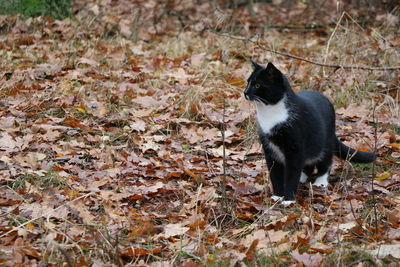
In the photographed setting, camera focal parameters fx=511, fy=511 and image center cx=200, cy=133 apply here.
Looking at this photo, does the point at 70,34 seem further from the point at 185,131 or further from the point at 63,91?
the point at 185,131

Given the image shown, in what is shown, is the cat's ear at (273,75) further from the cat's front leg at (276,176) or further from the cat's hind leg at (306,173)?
the cat's hind leg at (306,173)

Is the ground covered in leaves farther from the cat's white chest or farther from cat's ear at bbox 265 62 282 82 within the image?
cat's ear at bbox 265 62 282 82

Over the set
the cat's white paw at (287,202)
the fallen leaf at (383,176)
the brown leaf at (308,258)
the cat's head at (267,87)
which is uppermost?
the cat's head at (267,87)

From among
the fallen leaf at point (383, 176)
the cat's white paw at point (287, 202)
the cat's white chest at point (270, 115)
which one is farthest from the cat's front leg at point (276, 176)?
the fallen leaf at point (383, 176)

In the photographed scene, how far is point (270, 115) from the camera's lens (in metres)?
4.04

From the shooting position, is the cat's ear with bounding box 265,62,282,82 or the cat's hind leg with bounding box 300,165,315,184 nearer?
the cat's ear with bounding box 265,62,282,82

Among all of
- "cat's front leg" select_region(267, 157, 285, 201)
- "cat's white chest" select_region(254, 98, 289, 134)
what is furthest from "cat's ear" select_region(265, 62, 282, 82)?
"cat's front leg" select_region(267, 157, 285, 201)

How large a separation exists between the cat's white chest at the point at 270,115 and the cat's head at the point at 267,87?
0.04 metres

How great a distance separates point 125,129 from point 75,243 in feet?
7.47

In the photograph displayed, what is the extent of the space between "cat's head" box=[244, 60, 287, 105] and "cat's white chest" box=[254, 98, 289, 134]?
4 cm

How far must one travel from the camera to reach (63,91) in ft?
19.2

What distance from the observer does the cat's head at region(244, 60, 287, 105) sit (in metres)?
4.00

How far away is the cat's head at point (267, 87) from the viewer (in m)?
4.00

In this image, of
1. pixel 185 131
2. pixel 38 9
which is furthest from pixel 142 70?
pixel 38 9
